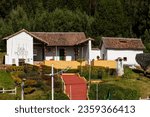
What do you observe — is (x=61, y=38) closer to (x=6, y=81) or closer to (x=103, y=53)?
(x=103, y=53)

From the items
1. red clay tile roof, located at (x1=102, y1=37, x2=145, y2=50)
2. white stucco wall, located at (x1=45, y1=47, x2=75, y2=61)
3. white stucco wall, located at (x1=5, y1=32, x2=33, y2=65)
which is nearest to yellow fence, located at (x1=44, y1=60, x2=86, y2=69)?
white stucco wall, located at (x1=5, y1=32, x2=33, y2=65)

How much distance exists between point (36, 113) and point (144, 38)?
63.0 meters

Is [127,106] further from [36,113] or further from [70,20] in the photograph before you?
[70,20]

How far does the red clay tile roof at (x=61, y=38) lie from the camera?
56125mm

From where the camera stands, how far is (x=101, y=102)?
28.8ft

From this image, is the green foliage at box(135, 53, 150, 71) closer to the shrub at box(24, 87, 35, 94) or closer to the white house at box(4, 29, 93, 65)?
the white house at box(4, 29, 93, 65)

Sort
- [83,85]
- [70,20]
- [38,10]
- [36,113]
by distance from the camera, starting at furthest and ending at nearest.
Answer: [38,10]
[70,20]
[83,85]
[36,113]

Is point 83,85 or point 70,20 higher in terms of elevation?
point 70,20

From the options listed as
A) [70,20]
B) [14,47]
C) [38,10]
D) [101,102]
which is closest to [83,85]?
[14,47]

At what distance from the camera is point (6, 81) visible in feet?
130

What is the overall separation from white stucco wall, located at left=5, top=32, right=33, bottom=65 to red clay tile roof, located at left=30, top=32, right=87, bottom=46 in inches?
125

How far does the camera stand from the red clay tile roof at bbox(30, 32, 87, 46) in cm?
5612

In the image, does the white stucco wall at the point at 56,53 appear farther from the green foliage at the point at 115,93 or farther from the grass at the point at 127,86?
the green foliage at the point at 115,93

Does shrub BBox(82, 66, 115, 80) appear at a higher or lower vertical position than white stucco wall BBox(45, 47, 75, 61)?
lower
